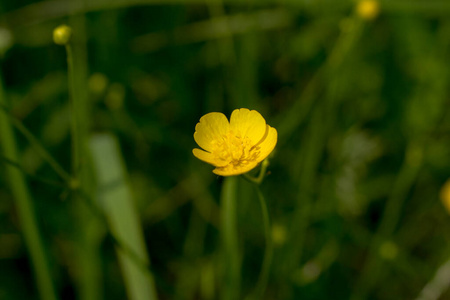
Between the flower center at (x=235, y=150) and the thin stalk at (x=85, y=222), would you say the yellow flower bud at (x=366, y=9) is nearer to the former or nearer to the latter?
the flower center at (x=235, y=150)

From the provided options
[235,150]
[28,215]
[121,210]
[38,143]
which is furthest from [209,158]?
[28,215]

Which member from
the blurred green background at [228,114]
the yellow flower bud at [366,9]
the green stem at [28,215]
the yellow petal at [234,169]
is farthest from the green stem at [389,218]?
the green stem at [28,215]

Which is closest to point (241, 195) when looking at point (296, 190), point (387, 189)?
point (296, 190)

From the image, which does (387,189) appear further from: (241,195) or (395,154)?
(241,195)

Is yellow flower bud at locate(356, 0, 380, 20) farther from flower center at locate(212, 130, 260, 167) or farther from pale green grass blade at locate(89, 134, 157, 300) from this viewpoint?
pale green grass blade at locate(89, 134, 157, 300)

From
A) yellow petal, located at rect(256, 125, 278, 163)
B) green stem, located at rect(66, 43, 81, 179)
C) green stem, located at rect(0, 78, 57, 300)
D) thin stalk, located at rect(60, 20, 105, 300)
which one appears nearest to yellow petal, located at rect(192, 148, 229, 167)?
yellow petal, located at rect(256, 125, 278, 163)

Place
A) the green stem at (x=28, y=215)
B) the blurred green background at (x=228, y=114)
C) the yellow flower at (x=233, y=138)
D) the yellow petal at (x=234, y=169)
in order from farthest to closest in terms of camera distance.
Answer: the blurred green background at (x=228, y=114) → the green stem at (x=28, y=215) → the yellow flower at (x=233, y=138) → the yellow petal at (x=234, y=169)

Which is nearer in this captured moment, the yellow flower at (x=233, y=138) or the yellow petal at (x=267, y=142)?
the yellow petal at (x=267, y=142)
